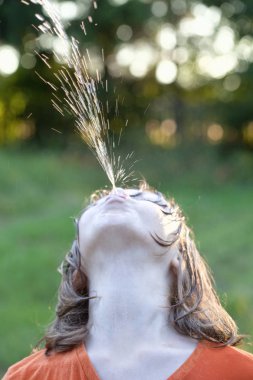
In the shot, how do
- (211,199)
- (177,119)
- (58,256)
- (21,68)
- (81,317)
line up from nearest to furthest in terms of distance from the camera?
(81,317), (58,256), (211,199), (177,119), (21,68)

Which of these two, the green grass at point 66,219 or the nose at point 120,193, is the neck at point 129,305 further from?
the green grass at point 66,219

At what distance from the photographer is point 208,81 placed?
1941 cm

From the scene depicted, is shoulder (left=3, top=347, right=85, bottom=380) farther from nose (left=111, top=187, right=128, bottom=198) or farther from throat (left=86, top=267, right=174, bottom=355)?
nose (left=111, top=187, right=128, bottom=198)

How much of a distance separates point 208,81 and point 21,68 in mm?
4707

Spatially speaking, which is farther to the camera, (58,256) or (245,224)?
(245,224)

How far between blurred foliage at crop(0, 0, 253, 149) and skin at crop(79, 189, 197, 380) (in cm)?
1334

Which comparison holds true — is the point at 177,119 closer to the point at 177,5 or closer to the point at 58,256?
the point at 177,5

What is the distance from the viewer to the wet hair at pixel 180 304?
237cm

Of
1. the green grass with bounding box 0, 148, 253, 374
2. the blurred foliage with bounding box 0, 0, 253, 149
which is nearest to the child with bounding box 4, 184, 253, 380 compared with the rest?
the green grass with bounding box 0, 148, 253, 374

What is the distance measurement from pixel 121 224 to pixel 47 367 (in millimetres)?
491

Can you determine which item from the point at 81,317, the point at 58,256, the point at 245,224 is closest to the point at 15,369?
the point at 81,317

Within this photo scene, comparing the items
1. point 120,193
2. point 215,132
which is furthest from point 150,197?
point 215,132

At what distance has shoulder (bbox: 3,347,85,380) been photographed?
2.29 meters

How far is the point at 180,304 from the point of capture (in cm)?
240
